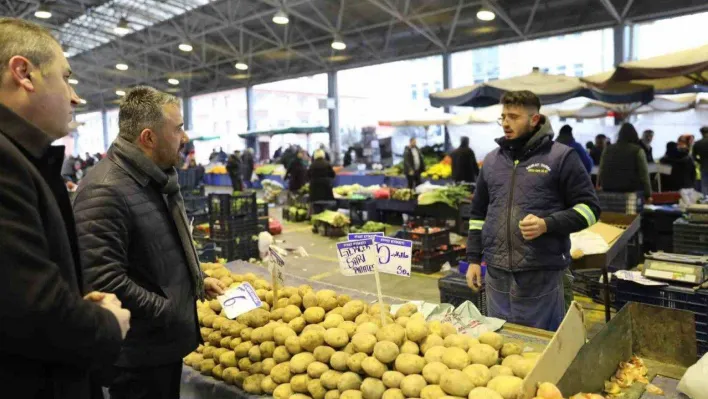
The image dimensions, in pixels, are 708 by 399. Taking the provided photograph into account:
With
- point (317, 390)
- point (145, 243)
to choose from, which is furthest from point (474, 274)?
point (145, 243)

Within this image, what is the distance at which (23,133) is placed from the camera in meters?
1.22

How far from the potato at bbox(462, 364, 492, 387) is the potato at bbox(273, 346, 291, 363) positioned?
78 cm

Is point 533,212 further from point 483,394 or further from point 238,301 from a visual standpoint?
point 238,301

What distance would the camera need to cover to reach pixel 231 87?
24125mm

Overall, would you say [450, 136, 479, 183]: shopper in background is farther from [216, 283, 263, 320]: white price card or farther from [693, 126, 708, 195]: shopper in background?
[216, 283, 263, 320]: white price card

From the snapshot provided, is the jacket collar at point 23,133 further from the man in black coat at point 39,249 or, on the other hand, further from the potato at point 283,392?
the potato at point 283,392

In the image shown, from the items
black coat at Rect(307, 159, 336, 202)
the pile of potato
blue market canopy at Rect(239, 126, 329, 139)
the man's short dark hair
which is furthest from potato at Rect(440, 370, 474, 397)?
blue market canopy at Rect(239, 126, 329, 139)

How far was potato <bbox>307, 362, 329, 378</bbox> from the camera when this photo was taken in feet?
6.52

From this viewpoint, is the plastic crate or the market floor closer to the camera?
the market floor

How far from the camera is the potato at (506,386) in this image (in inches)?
64.6

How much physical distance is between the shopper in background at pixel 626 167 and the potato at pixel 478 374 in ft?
18.1

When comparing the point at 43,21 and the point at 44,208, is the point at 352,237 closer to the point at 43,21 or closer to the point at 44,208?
the point at 44,208

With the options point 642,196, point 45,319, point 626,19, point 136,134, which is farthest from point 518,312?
point 626,19

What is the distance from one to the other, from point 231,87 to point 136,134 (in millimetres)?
23208
